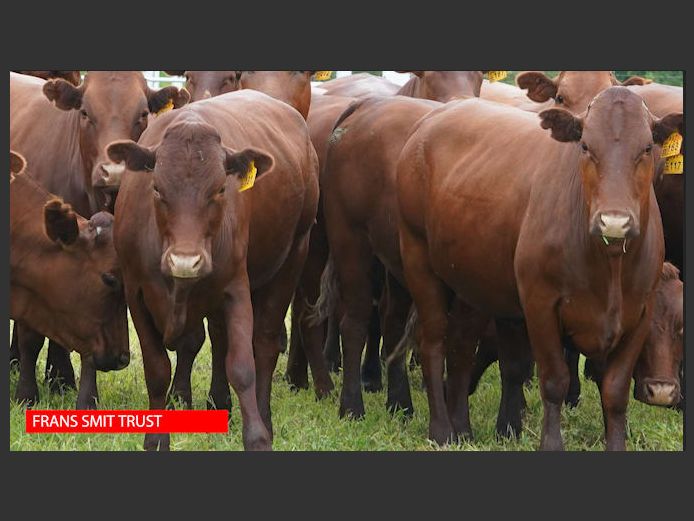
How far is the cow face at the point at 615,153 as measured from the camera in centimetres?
661

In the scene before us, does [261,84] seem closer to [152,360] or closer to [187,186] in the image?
[152,360]

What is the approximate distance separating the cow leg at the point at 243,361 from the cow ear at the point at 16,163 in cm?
181

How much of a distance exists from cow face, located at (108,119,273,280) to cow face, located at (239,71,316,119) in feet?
11.8

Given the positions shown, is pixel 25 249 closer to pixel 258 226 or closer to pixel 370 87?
pixel 258 226

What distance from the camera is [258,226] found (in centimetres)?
810

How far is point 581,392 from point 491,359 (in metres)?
0.81

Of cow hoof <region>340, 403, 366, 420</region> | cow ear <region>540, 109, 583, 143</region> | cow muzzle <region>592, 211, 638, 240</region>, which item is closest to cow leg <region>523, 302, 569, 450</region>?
cow muzzle <region>592, 211, 638, 240</region>

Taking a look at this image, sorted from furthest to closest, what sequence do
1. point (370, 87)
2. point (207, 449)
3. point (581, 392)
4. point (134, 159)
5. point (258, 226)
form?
point (370, 87)
point (581, 392)
point (258, 226)
point (207, 449)
point (134, 159)

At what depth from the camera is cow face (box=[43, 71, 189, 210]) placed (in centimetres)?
901

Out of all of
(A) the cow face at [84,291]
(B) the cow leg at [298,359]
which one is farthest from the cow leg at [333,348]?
(A) the cow face at [84,291]

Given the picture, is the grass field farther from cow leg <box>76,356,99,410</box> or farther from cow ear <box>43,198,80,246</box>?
cow ear <box>43,198,80,246</box>

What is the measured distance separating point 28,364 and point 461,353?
2.84 meters

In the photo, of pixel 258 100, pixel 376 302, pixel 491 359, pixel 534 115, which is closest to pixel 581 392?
pixel 491 359

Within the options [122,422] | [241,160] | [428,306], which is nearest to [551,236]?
[428,306]
